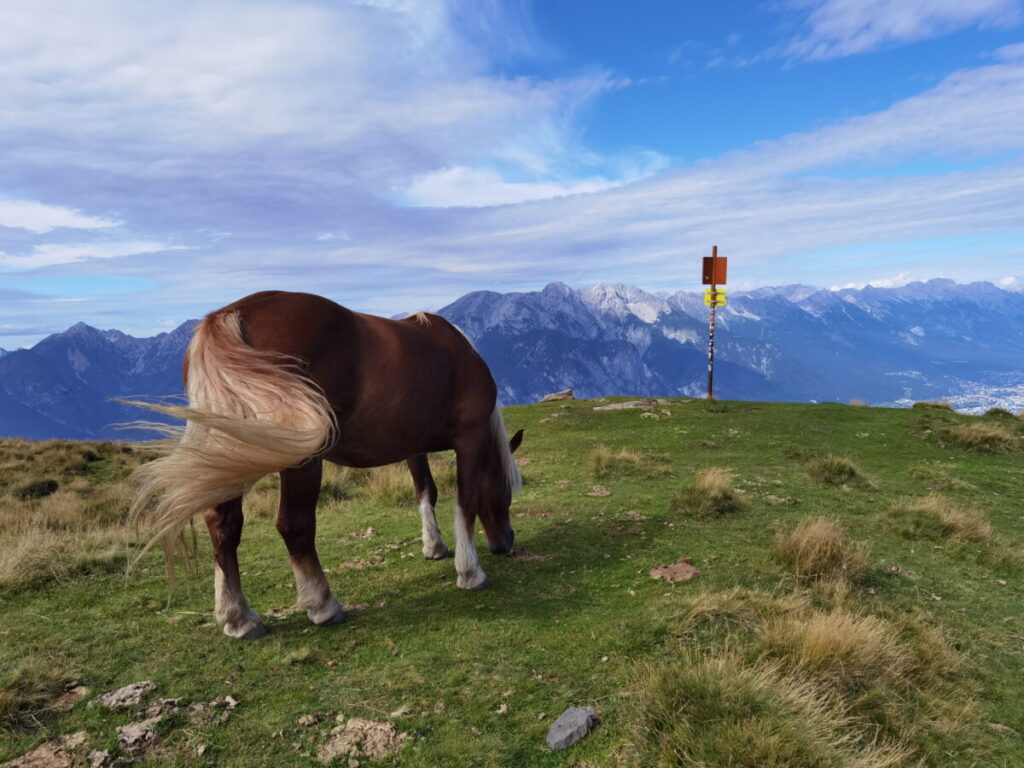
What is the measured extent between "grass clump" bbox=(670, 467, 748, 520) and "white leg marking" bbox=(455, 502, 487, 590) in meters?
4.00

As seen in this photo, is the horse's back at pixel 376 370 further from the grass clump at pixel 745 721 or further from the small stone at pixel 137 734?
the grass clump at pixel 745 721

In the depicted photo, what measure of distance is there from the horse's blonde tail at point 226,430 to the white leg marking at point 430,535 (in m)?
2.81

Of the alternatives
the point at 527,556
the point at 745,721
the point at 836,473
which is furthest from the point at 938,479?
the point at 745,721

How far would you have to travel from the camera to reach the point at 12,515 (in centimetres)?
960

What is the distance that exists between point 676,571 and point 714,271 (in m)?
21.2

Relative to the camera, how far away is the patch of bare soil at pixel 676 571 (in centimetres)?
603

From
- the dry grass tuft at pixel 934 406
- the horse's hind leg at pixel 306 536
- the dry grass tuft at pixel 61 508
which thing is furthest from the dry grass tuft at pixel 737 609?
the dry grass tuft at pixel 934 406

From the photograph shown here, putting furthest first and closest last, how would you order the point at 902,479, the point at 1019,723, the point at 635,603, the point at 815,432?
1. the point at 815,432
2. the point at 902,479
3. the point at 635,603
4. the point at 1019,723

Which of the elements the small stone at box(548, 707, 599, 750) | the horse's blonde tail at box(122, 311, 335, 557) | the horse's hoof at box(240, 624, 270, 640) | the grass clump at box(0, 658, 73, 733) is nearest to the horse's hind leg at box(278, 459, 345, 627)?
the horse's hoof at box(240, 624, 270, 640)

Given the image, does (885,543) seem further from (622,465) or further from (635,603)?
(622,465)

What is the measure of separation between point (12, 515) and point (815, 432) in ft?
66.0

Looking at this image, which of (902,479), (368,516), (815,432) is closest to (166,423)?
(368,516)

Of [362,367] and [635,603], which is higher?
[362,367]

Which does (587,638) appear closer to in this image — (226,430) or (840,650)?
(840,650)
